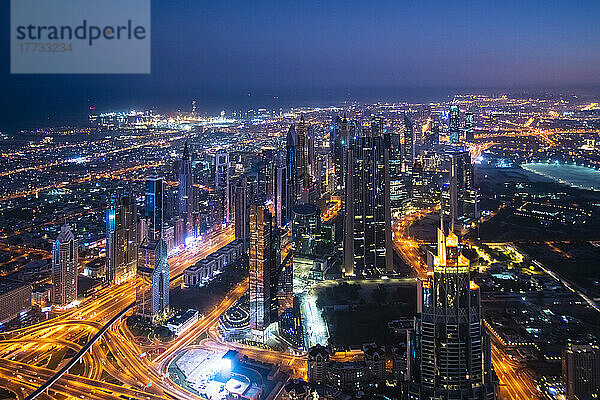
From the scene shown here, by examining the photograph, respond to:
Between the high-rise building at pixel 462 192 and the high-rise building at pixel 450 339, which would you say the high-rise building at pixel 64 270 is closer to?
the high-rise building at pixel 450 339

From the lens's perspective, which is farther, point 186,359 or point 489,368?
point 186,359

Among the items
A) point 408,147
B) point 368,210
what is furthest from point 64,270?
point 408,147

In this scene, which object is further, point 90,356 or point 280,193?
point 280,193

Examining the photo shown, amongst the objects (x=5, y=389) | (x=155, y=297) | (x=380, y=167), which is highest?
(x=380, y=167)

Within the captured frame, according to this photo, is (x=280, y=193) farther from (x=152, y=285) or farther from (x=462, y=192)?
(x=152, y=285)

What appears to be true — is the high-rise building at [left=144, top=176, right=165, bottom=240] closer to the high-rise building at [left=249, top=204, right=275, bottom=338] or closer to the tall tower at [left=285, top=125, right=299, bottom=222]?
the tall tower at [left=285, top=125, right=299, bottom=222]

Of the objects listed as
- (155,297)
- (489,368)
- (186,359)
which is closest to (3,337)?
(155,297)

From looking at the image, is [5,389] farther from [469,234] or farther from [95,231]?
[469,234]
